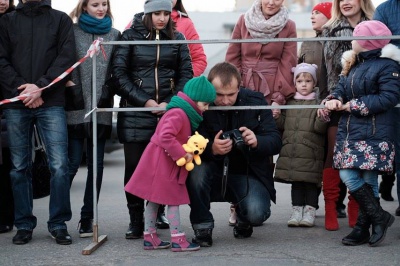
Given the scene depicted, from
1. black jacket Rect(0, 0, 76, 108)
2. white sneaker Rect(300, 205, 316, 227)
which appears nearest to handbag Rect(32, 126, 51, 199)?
black jacket Rect(0, 0, 76, 108)

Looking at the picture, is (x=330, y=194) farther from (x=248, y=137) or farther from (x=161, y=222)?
(x=161, y=222)

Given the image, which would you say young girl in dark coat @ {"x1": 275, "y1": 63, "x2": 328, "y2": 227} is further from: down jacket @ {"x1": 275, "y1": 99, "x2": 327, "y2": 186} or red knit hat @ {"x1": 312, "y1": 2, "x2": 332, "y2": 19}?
red knit hat @ {"x1": 312, "y1": 2, "x2": 332, "y2": 19}

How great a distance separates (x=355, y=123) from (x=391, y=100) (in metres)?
0.33

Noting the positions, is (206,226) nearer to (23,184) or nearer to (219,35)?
(23,184)

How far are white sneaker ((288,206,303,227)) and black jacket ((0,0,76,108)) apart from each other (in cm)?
230

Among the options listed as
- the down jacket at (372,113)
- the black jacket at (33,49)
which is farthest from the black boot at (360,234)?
the black jacket at (33,49)

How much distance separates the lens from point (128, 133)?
7.45 meters

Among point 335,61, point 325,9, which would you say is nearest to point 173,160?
point 335,61

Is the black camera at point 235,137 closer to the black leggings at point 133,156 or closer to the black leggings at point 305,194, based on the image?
the black leggings at point 133,156

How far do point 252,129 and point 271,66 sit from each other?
1090 mm

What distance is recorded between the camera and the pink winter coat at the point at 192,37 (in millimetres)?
8508

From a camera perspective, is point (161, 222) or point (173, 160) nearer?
point (173, 160)

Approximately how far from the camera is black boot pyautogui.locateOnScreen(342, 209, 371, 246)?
7062 millimetres

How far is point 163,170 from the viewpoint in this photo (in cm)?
681
